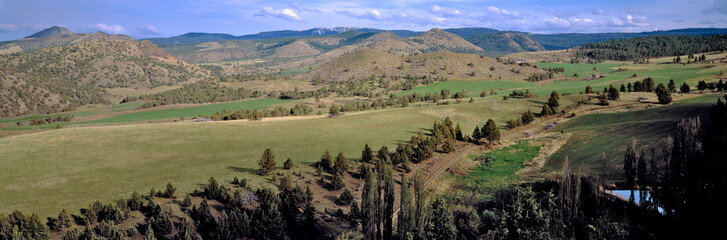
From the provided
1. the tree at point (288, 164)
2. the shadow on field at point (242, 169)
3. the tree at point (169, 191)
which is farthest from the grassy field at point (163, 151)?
the tree at point (169, 191)

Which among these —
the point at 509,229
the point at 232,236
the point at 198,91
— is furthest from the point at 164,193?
the point at 198,91

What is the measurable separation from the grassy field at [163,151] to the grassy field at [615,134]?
74.7ft

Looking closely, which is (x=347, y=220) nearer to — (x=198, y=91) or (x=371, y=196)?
(x=371, y=196)

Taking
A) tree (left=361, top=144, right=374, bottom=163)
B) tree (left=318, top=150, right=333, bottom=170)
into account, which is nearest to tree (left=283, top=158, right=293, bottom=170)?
tree (left=318, top=150, right=333, bottom=170)

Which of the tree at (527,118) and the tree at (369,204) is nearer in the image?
the tree at (369,204)

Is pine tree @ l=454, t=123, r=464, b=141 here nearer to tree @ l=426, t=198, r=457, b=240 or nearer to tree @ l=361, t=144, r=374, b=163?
tree @ l=361, t=144, r=374, b=163

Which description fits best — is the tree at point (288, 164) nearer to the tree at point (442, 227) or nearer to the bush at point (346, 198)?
the bush at point (346, 198)

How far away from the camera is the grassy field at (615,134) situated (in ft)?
155

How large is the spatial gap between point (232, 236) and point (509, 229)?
2468 centimetres

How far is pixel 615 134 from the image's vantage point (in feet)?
184

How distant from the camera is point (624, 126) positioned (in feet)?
194

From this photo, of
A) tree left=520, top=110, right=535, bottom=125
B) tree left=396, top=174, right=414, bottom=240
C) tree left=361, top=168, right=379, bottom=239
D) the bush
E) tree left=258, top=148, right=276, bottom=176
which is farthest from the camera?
tree left=520, top=110, right=535, bottom=125

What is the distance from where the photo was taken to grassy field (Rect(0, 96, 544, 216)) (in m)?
42.0

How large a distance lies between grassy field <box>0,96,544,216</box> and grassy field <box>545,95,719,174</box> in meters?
22.8
